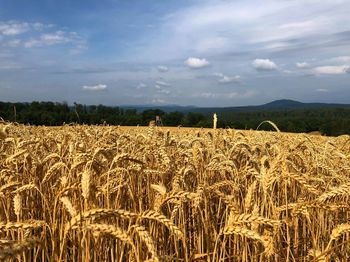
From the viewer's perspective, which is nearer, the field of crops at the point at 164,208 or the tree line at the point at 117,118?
the field of crops at the point at 164,208

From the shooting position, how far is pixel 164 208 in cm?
349

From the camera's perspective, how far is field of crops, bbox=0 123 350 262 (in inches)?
70.1

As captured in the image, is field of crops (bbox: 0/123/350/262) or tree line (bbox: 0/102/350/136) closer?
field of crops (bbox: 0/123/350/262)

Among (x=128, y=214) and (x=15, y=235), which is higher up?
(x=128, y=214)

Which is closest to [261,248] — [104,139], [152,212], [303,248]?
[303,248]

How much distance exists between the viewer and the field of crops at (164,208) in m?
1.78

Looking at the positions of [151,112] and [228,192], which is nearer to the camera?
[228,192]

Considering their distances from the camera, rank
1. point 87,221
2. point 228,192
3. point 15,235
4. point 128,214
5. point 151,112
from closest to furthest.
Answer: point 128,214 → point 87,221 → point 15,235 → point 228,192 → point 151,112

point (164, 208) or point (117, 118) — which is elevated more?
point (117, 118)

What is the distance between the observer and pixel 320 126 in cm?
3209

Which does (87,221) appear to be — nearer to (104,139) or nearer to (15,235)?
(15,235)

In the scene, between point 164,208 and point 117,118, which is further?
point 117,118

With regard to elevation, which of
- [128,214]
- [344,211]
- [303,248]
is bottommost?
[303,248]

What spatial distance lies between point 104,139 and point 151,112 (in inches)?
1047
